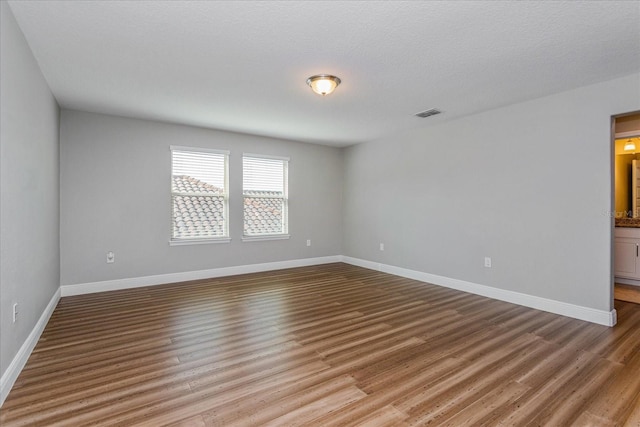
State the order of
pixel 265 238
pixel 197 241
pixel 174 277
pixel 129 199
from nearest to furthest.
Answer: pixel 129 199
pixel 174 277
pixel 197 241
pixel 265 238

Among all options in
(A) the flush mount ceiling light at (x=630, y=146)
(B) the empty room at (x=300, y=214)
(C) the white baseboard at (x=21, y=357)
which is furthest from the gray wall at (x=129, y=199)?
(A) the flush mount ceiling light at (x=630, y=146)

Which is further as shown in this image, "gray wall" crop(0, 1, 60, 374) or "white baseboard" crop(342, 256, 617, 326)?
"white baseboard" crop(342, 256, 617, 326)

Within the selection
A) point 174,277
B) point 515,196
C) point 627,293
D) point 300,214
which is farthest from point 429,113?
point 174,277

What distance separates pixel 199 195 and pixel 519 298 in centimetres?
479

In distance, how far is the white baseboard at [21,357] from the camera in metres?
1.96

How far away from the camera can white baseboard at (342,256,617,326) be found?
10.9 ft

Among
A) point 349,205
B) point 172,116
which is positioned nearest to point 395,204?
point 349,205

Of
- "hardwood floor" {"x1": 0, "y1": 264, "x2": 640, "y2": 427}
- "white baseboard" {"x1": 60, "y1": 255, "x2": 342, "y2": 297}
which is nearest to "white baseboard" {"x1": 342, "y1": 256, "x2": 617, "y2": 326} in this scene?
"hardwood floor" {"x1": 0, "y1": 264, "x2": 640, "y2": 427}

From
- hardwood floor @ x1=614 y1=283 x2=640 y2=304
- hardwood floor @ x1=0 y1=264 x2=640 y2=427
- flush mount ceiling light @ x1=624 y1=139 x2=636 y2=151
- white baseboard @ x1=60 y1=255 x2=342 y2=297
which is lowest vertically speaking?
hardwood floor @ x1=0 y1=264 x2=640 y2=427

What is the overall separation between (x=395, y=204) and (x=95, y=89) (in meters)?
4.55

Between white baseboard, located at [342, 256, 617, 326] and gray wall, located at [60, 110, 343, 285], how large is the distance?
2.55 m

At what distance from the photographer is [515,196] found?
4.00 m

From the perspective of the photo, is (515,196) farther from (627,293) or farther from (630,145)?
(630,145)

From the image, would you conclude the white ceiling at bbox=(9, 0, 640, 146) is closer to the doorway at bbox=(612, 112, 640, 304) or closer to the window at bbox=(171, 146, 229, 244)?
the window at bbox=(171, 146, 229, 244)
